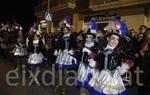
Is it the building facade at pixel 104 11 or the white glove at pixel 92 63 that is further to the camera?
the building facade at pixel 104 11

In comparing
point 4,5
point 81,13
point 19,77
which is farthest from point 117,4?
point 4,5

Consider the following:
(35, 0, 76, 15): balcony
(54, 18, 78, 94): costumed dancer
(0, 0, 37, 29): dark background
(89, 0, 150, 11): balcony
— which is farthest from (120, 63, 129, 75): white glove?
(0, 0, 37, 29): dark background

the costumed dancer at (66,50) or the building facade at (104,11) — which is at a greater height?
the building facade at (104,11)

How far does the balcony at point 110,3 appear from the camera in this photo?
22.1m

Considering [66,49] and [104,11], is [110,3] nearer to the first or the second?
[104,11]

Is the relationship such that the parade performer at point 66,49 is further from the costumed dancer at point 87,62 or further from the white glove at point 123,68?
the white glove at point 123,68

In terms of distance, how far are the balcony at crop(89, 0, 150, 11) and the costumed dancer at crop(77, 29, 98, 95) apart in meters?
12.3

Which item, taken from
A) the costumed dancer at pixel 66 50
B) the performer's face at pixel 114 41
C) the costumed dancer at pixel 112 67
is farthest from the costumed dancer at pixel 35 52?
the performer's face at pixel 114 41

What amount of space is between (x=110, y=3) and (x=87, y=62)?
673 inches

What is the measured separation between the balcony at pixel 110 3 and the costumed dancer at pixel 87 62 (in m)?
12.3

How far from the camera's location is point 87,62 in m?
8.94

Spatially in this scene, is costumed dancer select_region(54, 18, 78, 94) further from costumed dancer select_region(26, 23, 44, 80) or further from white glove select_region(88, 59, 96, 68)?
costumed dancer select_region(26, 23, 44, 80)

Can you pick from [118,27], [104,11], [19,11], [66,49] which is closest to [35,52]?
[66,49]

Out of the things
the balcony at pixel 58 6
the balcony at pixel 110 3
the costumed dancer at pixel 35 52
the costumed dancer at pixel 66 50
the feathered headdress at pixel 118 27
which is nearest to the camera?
the feathered headdress at pixel 118 27
